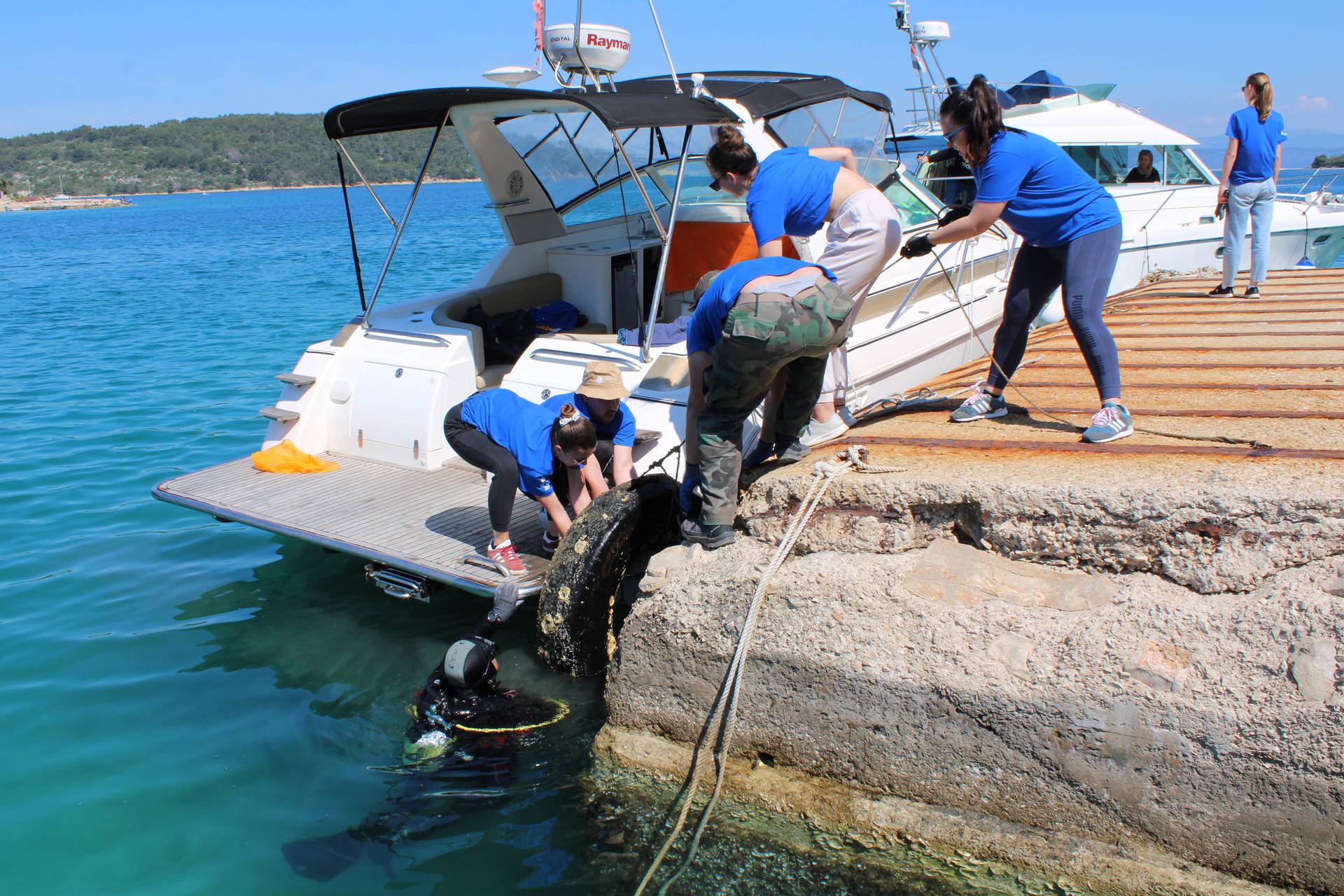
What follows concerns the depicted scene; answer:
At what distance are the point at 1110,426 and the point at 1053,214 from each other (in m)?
0.97

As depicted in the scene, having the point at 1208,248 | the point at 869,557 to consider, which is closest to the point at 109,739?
the point at 869,557

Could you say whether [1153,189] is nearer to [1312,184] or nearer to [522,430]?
[1312,184]

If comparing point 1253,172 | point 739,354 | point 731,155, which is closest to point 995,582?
point 739,354

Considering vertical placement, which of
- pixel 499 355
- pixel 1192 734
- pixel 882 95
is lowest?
pixel 1192 734

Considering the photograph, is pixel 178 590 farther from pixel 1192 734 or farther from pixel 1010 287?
pixel 1192 734

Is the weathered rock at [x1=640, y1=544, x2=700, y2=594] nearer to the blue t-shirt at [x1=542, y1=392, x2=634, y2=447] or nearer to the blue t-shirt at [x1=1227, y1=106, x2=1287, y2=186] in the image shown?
the blue t-shirt at [x1=542, y1=392, x2=634, y2=447]

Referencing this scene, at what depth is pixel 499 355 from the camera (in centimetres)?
637

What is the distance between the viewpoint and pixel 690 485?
166 inches

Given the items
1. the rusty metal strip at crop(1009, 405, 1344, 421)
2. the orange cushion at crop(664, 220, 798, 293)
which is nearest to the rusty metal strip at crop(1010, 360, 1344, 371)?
the rusty metal strip at crop(1009, 405, 1344, 421)

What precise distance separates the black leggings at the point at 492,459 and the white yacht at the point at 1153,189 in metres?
8.15

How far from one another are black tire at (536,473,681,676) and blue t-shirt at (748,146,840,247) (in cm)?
127

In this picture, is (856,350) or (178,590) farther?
(178,590)

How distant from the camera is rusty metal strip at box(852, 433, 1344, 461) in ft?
11.7

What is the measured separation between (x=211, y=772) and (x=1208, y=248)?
38.4 feet
